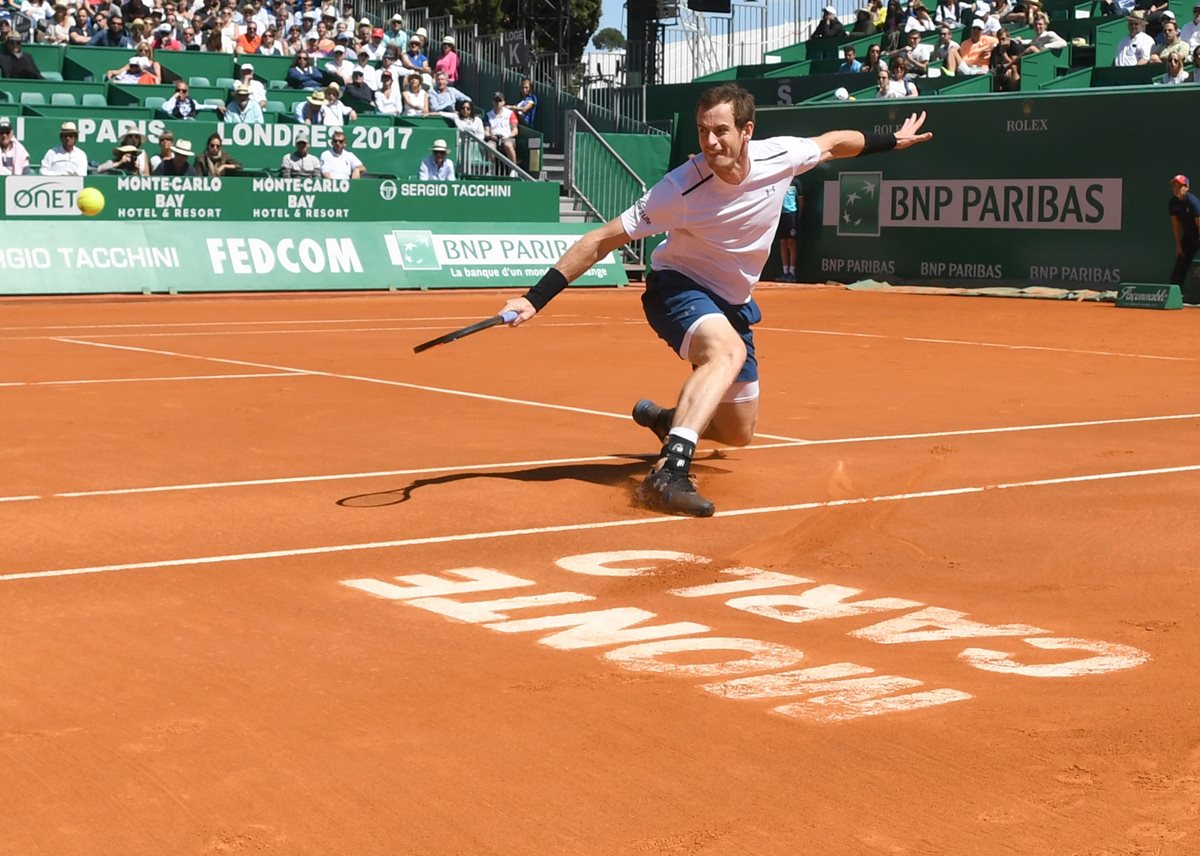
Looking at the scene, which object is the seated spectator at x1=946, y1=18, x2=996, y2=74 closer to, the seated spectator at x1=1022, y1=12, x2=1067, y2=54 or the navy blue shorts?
the seated spectator at x1=1022, y1=12, x2=1067, y2=54

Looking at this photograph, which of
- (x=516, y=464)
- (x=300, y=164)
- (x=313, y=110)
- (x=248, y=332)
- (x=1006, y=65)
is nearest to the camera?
(x=516, y=464)

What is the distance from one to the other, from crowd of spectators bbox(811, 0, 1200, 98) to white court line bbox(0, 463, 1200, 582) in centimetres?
1992

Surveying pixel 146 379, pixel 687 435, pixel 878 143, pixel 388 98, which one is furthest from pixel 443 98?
pixel 687 435

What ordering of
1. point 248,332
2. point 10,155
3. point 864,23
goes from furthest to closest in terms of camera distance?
point 864,23, point 10,155, point 248,332

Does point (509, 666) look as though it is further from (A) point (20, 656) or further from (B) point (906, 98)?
(B) point (906, 98)

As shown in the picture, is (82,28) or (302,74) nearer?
(302,74)

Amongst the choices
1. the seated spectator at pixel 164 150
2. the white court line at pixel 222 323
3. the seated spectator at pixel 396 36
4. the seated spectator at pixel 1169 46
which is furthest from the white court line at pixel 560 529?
the seated spectator at pixel 396 36

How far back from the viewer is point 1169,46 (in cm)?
2892

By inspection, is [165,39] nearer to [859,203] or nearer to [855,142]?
[859,203]

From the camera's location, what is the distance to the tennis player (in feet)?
26.7

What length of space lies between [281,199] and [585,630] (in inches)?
896

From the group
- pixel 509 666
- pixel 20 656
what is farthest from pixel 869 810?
pixel 20 656

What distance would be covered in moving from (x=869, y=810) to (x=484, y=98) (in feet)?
116

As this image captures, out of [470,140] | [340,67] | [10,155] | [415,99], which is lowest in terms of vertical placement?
[10,155]
